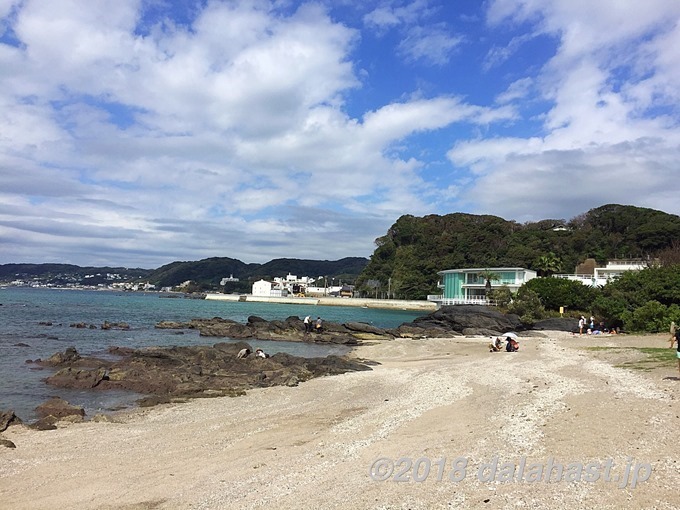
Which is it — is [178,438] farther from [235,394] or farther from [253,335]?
[253,335]

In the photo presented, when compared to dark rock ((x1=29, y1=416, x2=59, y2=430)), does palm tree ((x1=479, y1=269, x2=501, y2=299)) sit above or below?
above

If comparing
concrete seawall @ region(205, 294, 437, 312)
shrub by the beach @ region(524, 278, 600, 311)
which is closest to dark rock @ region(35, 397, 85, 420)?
shrub by the beach @ region(524, 278, 600, 311)

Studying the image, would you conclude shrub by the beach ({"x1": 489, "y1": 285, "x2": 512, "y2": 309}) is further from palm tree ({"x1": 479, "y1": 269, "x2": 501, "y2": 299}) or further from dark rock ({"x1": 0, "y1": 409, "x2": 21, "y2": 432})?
dark rock ({"x1": 0, "y1": 409, "x2": 21, "y2": 432})

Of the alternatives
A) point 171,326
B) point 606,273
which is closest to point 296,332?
point 171,326

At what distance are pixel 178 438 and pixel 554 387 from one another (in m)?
11.0

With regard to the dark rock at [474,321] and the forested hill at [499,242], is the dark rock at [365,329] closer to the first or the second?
the dark rock at [474,321]

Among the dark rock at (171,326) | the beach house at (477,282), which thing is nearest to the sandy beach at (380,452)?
the dark rock at (171,326)

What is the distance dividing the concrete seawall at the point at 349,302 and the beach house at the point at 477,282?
50.3ft

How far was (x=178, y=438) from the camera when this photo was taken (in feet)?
38.0

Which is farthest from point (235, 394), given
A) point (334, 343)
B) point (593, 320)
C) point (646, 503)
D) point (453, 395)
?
point (593, 320)

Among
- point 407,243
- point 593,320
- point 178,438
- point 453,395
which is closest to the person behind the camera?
point 178,438

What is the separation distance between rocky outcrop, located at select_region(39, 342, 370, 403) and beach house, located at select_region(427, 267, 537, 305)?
59.3 metres

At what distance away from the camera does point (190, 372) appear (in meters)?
22.6

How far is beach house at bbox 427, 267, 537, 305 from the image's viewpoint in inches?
3172
